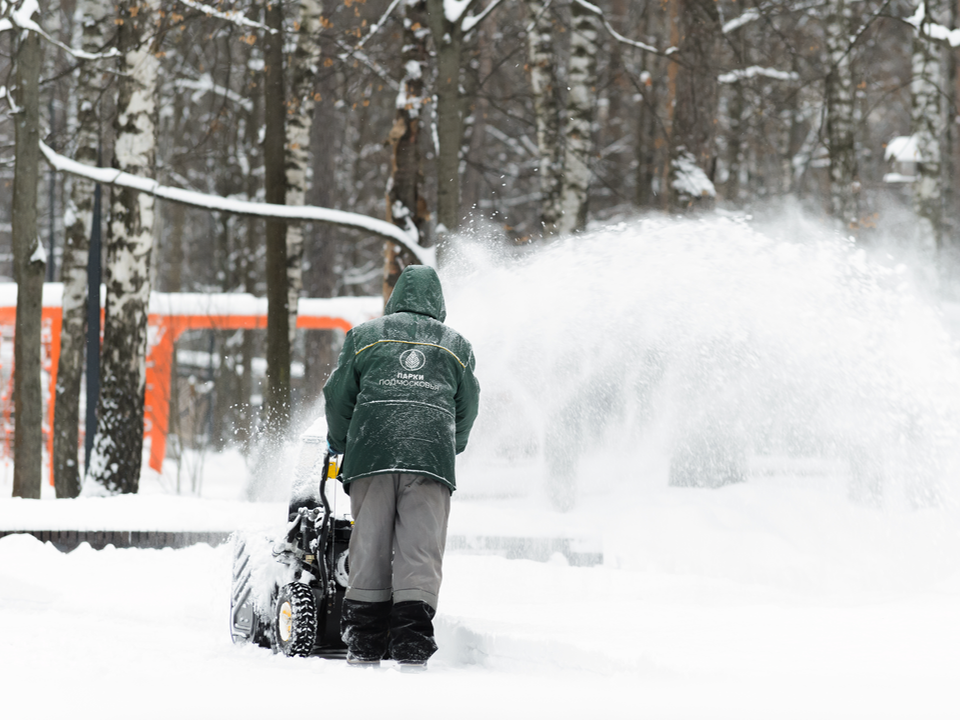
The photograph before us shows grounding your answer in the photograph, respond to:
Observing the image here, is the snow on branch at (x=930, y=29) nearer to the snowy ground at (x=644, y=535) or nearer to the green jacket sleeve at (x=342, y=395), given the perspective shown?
the snowy ground at (x=644, y=535)

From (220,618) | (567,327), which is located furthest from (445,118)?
(220,618)

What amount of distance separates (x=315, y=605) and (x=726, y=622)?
185 centimetres

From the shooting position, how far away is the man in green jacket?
4.53 meters

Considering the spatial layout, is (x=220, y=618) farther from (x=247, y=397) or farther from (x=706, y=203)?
(x=247, y=397)

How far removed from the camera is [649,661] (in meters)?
3.96

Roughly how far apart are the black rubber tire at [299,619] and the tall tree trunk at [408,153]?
21.1 feet

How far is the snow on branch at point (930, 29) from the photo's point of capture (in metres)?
12.4

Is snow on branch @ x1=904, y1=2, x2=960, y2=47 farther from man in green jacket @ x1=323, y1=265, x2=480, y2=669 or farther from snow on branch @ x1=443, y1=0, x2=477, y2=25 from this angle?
man in green jacket @ x1=323, y1=265, x2=480, y2=669

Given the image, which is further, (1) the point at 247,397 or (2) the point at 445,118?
(1) the point at 247,397

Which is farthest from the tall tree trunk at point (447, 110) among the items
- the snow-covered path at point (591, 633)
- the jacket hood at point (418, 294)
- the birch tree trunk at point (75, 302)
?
the jacket hood at point (418, 294)

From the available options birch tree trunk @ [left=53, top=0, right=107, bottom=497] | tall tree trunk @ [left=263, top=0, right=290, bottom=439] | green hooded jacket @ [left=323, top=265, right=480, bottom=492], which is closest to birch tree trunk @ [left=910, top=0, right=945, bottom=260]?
tall tree trunk @ [left=263, top=0, right=290, bottom=439]

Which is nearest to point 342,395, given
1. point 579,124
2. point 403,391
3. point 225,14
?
point 403,391

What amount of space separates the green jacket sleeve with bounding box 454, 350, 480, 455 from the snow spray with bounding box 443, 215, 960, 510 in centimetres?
328

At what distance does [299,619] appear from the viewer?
15.4 feet
